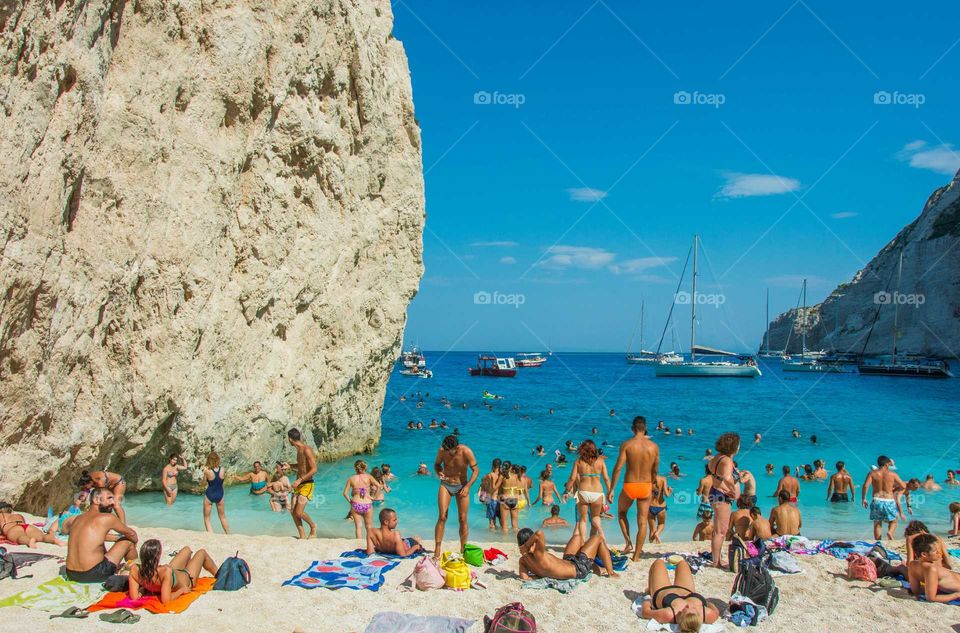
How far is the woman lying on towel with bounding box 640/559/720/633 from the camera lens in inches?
258

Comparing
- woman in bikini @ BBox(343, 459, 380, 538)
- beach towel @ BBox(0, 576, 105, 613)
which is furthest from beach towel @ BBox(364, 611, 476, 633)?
woman in bikini @ BBox(343, 459, 380, 538)

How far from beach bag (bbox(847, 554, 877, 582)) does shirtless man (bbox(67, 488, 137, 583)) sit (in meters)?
8.80

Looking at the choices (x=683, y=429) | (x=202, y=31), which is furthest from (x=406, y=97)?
(x=683, y=429)

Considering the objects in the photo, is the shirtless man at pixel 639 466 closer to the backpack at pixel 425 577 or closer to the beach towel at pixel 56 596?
the backpack at pixel 425 577

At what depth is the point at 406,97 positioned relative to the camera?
2117cm

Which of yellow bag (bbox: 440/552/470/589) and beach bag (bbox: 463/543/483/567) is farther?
beach bag (bbox: 463/543/483/567)

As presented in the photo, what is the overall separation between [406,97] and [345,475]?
1196 cm

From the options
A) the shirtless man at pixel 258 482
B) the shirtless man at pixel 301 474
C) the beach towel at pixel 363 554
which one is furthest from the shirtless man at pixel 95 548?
the shirtless man at pixel 258 482

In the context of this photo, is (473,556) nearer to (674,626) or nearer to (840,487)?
(674,626)

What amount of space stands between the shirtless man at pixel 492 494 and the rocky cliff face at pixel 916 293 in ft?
274

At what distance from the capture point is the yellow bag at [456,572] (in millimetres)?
7777

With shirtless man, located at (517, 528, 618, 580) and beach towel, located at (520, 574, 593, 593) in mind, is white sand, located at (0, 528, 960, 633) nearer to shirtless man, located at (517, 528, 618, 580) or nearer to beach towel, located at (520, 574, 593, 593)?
beach towel, located at (520, 574, 593, 593)

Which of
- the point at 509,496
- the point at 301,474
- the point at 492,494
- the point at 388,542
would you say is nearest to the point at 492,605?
the point at 388,542

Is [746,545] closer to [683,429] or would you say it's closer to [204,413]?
[204,413]
